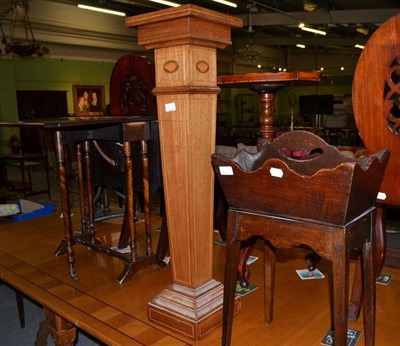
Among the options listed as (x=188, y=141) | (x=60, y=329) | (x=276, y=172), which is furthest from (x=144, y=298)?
(x=276, y=172)

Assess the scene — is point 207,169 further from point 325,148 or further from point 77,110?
point 77,110

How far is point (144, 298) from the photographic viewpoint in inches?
78.9

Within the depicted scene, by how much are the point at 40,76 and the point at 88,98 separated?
4.67 feet

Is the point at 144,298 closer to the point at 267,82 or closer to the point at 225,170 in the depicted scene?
the point at 225,170

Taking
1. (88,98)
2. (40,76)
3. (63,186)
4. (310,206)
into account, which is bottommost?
(63,186)

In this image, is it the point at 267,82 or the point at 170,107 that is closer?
the point at 170,107

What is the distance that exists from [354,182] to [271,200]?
25 cm

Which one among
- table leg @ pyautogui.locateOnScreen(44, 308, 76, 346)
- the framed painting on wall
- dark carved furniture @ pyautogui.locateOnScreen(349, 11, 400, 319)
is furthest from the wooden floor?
the framed painting on wall

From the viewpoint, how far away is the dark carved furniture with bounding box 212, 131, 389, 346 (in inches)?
46.2

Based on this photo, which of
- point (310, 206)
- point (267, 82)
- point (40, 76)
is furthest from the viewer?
point (40, 76)

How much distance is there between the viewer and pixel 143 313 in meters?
1.84

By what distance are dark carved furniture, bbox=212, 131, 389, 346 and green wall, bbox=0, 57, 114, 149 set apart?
9.81 m

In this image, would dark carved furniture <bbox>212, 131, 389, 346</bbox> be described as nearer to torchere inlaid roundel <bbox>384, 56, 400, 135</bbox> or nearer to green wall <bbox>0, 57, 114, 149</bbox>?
torchere inlaid roundel <bbox>384, 56, 400, 135</bbox>

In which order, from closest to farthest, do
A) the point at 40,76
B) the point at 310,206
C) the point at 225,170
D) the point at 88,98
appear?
the point at 310,206 < the point at 225,170 < the point at 40,76 < the point at 88,98
